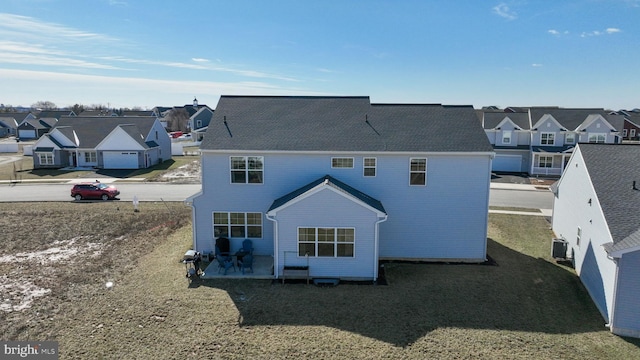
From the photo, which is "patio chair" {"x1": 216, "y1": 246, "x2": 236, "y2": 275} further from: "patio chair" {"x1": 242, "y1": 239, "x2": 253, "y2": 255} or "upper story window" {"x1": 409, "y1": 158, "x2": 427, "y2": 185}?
"upper story window" {"x1": 409, "y1": 158, "x2": 427, "y2": 185}

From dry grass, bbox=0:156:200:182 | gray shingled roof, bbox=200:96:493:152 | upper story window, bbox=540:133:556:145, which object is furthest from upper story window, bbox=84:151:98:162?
upper story window, bbox=540:133:556:145

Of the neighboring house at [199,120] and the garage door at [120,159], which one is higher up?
the neighboring house at [199,120]

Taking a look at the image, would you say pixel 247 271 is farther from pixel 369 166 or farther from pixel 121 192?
pixel 121 192

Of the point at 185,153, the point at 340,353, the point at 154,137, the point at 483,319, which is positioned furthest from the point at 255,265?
the point at 185,153

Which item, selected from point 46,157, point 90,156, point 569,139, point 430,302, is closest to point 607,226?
point 430,302

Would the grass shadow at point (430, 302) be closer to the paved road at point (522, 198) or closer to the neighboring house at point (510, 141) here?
the paved road at point (522, 198)

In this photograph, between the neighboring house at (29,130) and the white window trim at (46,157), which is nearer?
the white window trim at (46,157)

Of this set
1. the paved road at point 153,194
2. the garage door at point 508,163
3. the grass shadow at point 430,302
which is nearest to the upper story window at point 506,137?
the garage door at point 508,163

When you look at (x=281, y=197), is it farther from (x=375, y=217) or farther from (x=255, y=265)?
(x=375, y=217)
